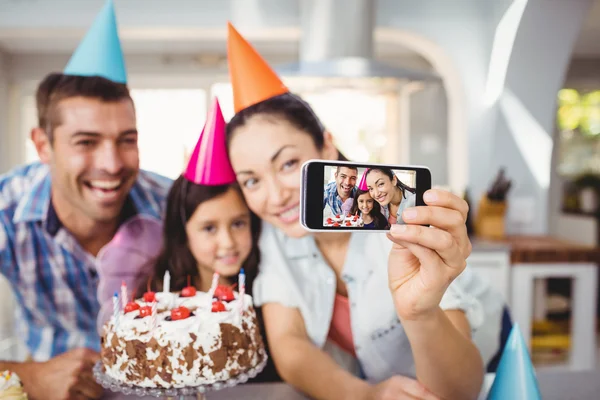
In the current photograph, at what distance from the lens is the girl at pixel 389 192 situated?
0.69 metres

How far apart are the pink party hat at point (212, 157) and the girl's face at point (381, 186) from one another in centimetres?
46

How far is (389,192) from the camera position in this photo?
700 mm

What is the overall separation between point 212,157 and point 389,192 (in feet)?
1.60

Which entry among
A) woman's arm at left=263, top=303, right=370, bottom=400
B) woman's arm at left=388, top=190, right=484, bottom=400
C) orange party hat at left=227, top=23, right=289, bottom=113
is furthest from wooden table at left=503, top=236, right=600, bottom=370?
orange party hat at left=227, top=23, right=289, bottom=113

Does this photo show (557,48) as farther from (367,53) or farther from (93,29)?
(93,29)

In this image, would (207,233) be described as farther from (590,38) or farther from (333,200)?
(590,38)

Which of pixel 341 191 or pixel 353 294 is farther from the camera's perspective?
pixel 353 294

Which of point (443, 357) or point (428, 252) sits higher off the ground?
point (428, 252)

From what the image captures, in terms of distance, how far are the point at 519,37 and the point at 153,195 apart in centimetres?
92

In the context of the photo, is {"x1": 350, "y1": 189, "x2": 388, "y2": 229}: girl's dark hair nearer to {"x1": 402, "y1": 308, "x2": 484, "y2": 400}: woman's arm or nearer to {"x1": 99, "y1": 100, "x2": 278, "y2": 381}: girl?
{"x1": 402, "y1": 308, "x2": 484, "y2": 400}: woman's arm

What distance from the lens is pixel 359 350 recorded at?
1.09m

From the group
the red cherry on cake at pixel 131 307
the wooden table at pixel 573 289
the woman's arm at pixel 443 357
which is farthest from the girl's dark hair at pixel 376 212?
the wooden table at pixel 573 289

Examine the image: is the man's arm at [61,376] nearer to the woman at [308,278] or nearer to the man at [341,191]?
the woman at [308,278]

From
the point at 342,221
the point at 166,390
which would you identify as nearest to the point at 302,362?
the point at 166,390
